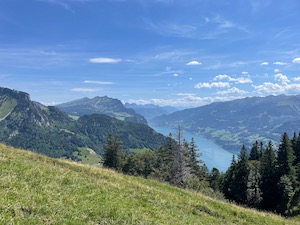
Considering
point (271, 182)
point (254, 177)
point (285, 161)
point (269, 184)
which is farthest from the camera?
point (254, 177)

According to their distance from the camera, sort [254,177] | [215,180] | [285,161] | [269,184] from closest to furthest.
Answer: [285,161], [269,184], [254,177], [215,180]

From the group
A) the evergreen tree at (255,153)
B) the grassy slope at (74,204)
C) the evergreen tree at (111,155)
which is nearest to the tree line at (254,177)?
the evergreen tree at (111,155)

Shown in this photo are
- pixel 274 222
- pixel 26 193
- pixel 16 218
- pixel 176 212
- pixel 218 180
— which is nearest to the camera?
pixel 16 218

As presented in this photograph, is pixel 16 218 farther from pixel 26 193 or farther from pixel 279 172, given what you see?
pixel 279 172

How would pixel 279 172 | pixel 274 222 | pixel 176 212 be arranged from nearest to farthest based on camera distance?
1. pixel 176 212
2. pixel 274 222
3. pixel 279 172

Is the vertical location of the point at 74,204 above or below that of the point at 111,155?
above

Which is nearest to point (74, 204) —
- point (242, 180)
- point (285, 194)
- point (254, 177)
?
point (285, 194)

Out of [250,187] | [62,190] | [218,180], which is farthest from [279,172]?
[62,190]

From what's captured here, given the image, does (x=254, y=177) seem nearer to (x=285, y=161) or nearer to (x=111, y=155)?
(x=285, y=161)

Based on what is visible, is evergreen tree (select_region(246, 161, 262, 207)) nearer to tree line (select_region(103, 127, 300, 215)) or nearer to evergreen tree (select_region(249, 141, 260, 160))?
tree line (select_region(103, 127, 300, 215))

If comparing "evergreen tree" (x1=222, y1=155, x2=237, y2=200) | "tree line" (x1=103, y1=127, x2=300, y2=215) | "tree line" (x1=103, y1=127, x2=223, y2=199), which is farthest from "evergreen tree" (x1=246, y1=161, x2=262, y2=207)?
"tree line" (x1=103, y1=127, x2=223, y2=199)

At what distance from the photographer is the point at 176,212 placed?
17.6 metres

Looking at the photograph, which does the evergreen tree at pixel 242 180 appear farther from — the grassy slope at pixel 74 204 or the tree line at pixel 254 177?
the grassy slope at pixel 74 204

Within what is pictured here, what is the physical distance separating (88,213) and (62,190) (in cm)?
292
